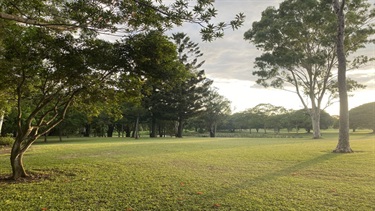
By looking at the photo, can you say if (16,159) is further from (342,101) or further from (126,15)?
(342,101)

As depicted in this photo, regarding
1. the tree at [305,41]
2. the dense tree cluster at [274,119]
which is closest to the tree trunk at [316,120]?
the tree at [305,41]

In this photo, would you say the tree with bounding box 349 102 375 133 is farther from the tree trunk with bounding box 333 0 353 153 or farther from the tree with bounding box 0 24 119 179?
the tree with bounding box 0 24 119 179

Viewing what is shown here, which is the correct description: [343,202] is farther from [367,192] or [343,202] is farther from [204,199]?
[204,199]

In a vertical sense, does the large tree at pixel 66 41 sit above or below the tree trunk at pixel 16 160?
above

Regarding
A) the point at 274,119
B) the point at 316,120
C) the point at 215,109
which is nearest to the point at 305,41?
the point at 316,120

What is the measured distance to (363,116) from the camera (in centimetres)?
4562

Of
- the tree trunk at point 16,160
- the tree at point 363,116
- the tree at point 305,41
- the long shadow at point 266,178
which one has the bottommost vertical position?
the long shadow at point 266,178

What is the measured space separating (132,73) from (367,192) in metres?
5.48

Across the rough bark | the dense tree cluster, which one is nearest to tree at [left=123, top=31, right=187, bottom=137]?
the rough bark

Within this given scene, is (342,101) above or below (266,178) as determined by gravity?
above

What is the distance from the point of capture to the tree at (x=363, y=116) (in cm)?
4419

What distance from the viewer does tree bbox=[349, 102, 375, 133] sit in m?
44.2

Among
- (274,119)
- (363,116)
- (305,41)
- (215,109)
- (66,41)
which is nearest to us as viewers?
(66,41)

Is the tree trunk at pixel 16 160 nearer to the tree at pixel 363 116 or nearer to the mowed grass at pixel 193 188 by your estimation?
the mowed grass at pixel 193 188
